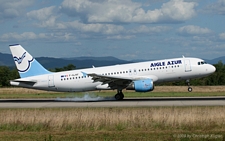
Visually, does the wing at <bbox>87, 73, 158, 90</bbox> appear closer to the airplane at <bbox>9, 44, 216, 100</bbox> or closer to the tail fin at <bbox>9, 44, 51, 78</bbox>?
the airplane at <bbox>9, 44, 216, 100</bbox>

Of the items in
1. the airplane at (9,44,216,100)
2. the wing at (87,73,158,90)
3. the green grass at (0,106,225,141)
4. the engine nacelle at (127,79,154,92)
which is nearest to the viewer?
the green grass at (0,106,225,141)

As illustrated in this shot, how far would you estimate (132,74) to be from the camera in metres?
40.8

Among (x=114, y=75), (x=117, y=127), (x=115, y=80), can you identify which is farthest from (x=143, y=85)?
(x=117, y=127)

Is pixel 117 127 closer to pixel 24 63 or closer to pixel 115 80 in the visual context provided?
pixel 115 80

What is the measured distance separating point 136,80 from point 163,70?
10.0 feet

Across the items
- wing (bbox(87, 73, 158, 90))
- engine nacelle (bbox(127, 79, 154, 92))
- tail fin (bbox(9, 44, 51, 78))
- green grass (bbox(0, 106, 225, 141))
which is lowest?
green grass (bbox(0, 106, 225, 141))

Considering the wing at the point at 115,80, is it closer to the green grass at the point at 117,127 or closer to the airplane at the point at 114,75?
the airplane at the point at 114,75

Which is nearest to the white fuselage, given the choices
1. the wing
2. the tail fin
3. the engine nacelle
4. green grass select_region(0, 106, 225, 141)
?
the wing

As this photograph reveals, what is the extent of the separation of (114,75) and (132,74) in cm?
192

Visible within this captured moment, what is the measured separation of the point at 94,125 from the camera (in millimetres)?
21266

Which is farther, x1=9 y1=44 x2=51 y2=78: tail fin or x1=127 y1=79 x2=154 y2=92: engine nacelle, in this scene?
x1=9 y1=44 x2=51 y2=78: tail fin

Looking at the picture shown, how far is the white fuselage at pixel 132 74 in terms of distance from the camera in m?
40.4

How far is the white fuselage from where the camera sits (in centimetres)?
4041

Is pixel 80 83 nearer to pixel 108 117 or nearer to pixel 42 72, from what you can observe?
pixel 42 72
